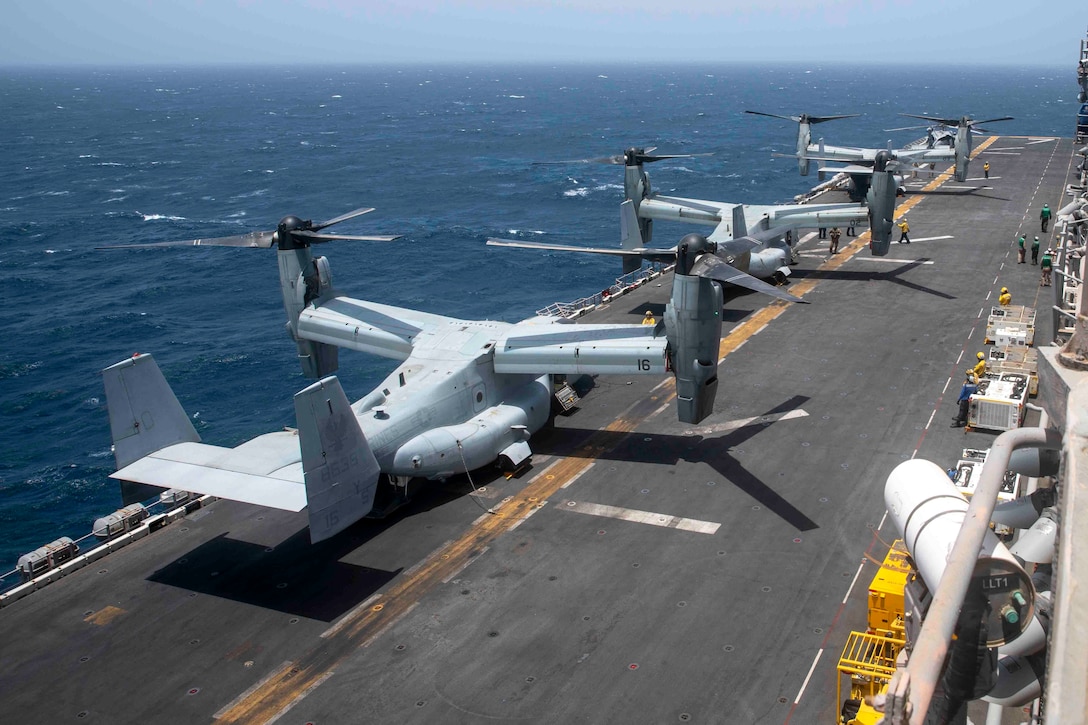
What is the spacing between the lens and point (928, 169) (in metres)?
87.8

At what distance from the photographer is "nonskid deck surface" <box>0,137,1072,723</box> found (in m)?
19.0

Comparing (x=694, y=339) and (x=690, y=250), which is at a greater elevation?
(x=690, y=250)

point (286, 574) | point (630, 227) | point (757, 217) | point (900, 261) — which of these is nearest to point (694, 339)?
point (286, 574)

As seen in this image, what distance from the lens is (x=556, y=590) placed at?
74.4 ft

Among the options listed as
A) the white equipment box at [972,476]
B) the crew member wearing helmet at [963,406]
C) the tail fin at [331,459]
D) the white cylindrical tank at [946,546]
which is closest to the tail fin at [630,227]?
the crew member wearing helmet at [963,406]

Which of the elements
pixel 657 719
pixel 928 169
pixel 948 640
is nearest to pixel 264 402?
pixel 657 719

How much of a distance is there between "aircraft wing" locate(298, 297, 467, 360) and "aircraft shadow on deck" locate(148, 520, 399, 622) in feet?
28.6

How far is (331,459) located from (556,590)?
6948 millimetres

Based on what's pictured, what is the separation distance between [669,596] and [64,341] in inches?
1961

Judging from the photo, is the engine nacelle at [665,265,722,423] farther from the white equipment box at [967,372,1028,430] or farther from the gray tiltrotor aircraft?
the gray tiltrotor aircraft

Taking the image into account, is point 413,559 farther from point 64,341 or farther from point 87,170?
point 87,170

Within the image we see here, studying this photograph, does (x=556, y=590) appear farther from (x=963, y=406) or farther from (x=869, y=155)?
(x=869, y=155)

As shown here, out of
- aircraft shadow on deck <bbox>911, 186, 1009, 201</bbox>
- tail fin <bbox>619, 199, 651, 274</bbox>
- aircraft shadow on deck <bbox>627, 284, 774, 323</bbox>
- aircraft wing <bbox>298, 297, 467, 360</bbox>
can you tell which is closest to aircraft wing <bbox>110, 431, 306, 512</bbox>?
aircraft wing <bbox>298, 297, 467, 360</bbox>

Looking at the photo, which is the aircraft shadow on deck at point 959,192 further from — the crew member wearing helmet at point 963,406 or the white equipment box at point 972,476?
the white equipment box at point 972,476
